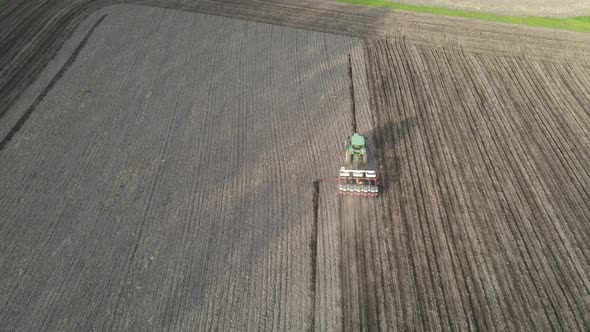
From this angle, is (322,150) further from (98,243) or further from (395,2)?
(395,2)

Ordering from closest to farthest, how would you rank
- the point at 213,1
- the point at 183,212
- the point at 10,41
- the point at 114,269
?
the point at 114,269 → the point at 183,212 → the point at 10,41 → the point at 213,1

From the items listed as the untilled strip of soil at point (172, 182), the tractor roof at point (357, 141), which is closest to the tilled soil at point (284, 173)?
the untilled strip of soil at point (172, 182)

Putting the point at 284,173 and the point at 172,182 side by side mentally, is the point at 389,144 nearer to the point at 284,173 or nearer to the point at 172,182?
the point at 284,173

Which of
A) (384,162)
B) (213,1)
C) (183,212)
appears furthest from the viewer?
(213,1)

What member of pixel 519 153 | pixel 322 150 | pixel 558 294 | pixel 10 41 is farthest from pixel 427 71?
pixel 10 41

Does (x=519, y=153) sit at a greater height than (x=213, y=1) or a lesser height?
lesser

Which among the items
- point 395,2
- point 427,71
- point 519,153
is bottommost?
point 519,153

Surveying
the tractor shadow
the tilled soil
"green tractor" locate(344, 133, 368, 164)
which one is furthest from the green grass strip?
"green tractor" locate(344, 133, 368, 164)

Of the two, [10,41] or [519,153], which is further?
[10,41]
